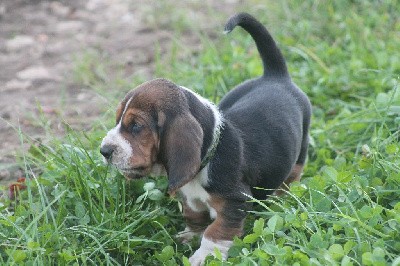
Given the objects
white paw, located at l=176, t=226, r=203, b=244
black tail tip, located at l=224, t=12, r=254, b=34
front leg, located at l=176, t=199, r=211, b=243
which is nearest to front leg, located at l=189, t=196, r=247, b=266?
front leg, located at l=176, t=199, r=211, b=243

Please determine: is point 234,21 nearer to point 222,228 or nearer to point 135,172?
point 135,172

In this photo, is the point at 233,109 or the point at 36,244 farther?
the point at 233,109

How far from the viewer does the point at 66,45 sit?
8000 millimetres

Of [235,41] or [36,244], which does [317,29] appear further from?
[36,244]

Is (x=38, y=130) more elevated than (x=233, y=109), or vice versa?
(x=233, y=109)

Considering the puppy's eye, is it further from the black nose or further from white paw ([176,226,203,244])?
white paw ([176,226,203,244])

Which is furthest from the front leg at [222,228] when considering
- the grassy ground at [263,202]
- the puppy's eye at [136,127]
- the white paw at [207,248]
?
the puppy's eye at [136,127]

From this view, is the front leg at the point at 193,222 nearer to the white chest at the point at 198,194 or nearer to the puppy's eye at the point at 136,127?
the white chest at the point at 198,194

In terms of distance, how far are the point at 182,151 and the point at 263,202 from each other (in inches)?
37.2

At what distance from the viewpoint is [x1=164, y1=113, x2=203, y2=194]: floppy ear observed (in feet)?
12.7

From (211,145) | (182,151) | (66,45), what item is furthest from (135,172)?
(66,45)

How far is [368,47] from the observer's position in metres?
7.16

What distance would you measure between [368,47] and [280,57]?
246 cm

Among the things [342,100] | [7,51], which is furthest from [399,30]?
[7,51]
